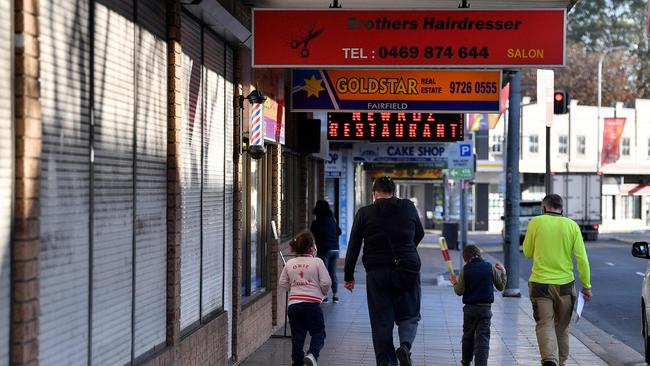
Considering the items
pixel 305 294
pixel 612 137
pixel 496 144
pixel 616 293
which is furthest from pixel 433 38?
pixel 496 144

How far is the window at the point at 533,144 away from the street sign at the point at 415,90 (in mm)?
48945

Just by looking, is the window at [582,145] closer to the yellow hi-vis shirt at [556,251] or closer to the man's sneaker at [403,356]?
the yellow hi-vis shirt at [556,251]

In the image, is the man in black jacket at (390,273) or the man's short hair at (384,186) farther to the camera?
the man's short hair at (384,186)

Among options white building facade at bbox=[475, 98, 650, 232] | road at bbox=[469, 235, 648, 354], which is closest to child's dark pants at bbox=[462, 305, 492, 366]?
road at bbox=[469, 235, 648, 354]

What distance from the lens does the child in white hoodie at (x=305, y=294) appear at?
29.0 feet

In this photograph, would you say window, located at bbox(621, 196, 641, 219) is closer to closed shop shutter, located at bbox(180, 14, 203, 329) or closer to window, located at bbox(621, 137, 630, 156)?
window, located at bbox(621, 137, 630, 156)

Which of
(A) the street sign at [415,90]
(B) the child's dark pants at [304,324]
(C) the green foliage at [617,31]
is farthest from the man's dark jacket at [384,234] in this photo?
(C) the green foliage at [617,31]

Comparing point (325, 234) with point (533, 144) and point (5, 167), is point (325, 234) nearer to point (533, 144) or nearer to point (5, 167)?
point (5, 167)

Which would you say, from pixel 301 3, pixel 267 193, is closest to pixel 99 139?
pixel 301 3

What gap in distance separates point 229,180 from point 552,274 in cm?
322

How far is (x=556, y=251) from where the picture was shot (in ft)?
30.2

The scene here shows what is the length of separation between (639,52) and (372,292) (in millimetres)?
79834

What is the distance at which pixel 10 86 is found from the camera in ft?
14.6

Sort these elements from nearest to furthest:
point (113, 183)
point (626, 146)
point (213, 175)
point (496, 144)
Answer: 1. point (113, 183)
2. point (213, 175)
3. point (496, 144)
4. point (626, 146)
